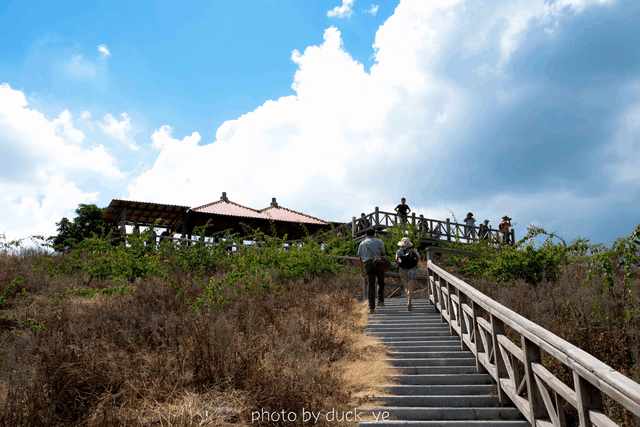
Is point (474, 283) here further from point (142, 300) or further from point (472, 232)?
point (472, 232)

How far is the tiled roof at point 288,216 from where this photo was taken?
29.8m

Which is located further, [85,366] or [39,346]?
[39,346]

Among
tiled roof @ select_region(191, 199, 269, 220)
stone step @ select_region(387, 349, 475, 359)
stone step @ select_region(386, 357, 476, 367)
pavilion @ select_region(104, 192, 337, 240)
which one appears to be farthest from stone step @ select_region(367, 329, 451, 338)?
tiled roof @ select_region(191, 199, 269, 220)

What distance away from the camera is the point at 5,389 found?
6.46 metres

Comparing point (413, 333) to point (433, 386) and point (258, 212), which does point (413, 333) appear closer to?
point (433, 386)

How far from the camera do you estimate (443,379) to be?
7152 millimetres

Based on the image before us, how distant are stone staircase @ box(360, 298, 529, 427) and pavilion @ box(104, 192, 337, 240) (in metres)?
14.6

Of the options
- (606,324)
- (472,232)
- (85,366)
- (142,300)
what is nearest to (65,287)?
(142,300)

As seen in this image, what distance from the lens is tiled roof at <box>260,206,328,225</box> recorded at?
29812 mm

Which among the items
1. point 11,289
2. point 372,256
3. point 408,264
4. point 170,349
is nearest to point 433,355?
point 372,256

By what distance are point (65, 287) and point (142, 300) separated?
3.65 metres

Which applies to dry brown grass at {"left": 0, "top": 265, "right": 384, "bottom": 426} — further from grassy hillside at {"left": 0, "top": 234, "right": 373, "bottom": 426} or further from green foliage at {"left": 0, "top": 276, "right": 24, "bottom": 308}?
green foliage at {"left": 0, "top": 276, "right": 24, "bottom": 308}

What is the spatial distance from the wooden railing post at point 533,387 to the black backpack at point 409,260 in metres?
6.44

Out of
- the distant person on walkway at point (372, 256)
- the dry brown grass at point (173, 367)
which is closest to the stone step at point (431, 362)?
the dry brown grass at point (173, 367)
